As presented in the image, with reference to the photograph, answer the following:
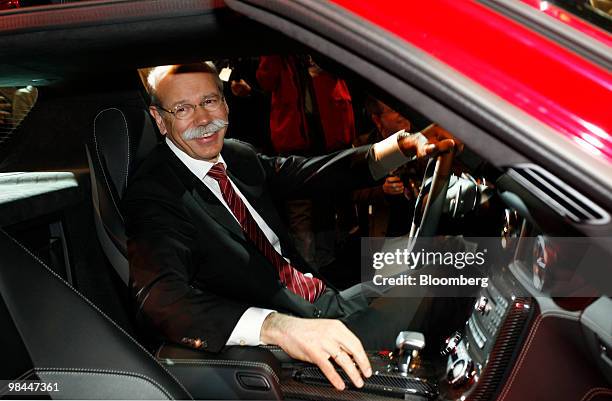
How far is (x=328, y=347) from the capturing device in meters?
1.25

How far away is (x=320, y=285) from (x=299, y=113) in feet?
5.03

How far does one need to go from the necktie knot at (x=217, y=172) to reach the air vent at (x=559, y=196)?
1274 mm

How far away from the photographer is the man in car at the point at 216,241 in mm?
1491

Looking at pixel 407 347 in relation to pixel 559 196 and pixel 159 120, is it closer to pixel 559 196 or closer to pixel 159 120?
pixel 559 196

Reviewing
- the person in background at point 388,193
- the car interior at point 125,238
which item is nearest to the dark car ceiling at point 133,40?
the car interior at point 125,238

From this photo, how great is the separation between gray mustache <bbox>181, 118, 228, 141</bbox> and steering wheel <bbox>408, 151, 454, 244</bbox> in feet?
2.29

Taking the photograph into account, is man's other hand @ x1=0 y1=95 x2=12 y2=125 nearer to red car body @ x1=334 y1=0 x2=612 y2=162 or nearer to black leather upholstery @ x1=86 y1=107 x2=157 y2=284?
black leather upholstery @ x1=86 y1=107 x2=157 y2=284

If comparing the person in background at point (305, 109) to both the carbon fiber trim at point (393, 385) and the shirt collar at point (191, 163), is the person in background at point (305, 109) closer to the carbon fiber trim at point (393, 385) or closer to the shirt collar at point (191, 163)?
the shirt collar at point (191, 163)

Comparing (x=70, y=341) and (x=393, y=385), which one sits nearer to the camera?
(x=70, y=341)

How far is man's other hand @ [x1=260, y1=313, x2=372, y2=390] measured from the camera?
1.24 metres

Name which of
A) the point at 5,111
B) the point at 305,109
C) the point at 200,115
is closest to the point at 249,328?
the point at 200,115

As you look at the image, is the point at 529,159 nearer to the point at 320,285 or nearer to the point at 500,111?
the point at 500,111

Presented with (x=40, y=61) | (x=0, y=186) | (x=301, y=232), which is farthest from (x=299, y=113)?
(x=40, y=61)

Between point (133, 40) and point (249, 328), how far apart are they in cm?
78
